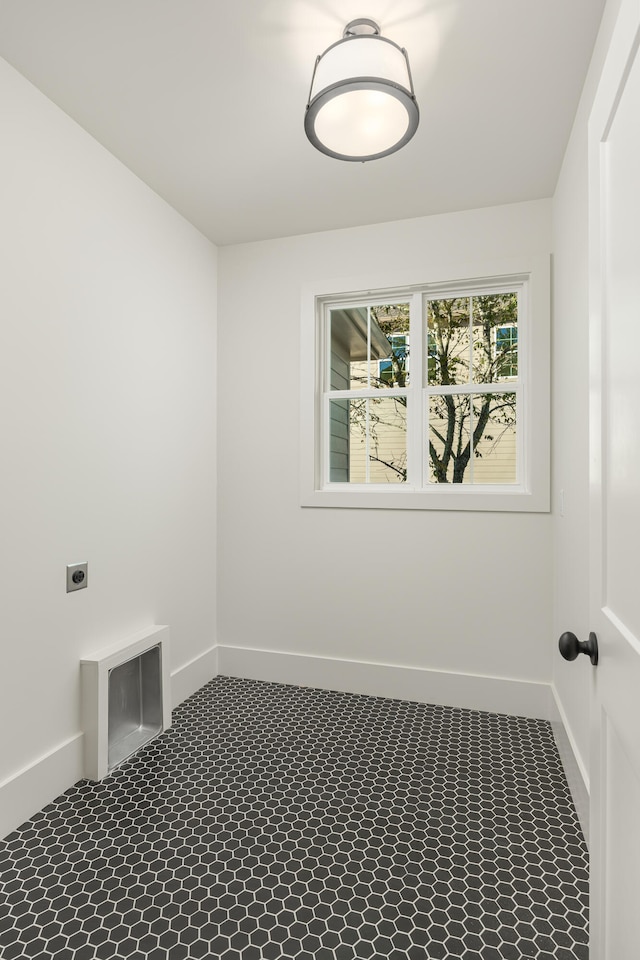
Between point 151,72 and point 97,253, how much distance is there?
0.72 metres

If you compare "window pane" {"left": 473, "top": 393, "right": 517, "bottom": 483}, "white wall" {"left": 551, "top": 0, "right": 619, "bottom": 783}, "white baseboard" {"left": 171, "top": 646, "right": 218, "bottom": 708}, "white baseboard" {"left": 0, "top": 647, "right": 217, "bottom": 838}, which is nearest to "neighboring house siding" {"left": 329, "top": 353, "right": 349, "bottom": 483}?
"window pane" {"left": 473, "top": 393, "right": 517, "bottom": 483}

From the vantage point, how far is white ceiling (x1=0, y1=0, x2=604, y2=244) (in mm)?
1705

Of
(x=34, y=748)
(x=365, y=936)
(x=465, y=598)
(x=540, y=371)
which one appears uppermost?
(x=540, y=371)

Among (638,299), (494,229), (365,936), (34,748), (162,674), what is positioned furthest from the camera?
(494,229)

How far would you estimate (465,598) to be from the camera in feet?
9.60

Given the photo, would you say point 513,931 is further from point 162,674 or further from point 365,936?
point 162,674

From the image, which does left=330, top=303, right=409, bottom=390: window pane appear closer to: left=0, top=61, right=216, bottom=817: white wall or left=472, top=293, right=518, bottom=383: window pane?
left=472, top=293, right=518, bottom=383: window pane

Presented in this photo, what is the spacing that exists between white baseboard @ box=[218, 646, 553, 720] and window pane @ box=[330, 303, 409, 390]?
1591 millimetres

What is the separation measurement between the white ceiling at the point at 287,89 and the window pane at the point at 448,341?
501mm

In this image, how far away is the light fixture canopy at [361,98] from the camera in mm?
1661

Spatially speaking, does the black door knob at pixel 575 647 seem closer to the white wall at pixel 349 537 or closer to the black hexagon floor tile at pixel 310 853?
the black hexagon floor tile at pixel 310 853

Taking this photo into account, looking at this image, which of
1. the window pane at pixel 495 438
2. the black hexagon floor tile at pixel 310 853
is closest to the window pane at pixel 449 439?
the window pane at pixel 495 438

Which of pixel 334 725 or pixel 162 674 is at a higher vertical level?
pixel 162 674

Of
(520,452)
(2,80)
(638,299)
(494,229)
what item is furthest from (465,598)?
(2,80)
